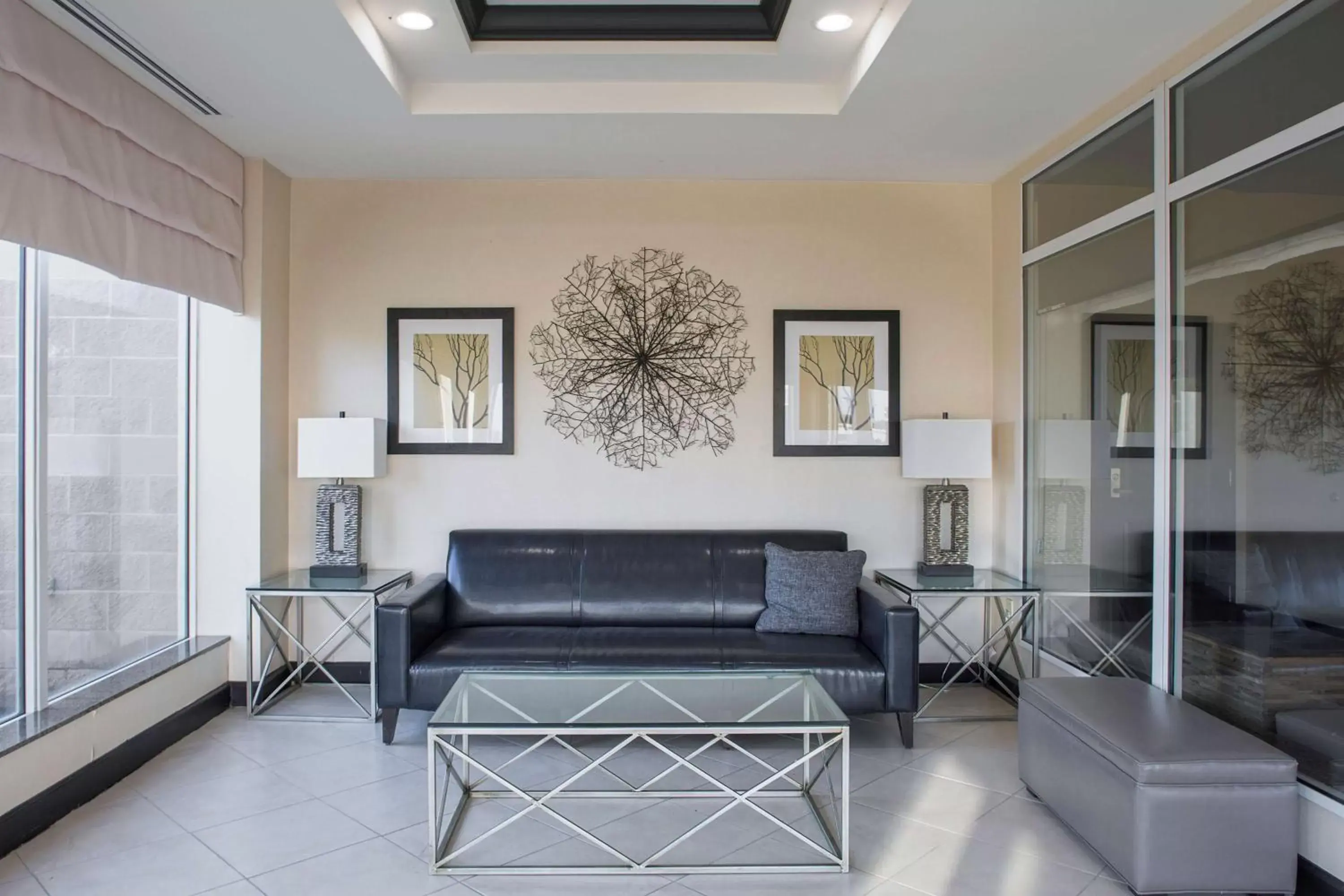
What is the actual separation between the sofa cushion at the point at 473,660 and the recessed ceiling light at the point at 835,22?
2.60 m

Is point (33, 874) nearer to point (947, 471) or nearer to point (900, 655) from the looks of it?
point (900, 655)

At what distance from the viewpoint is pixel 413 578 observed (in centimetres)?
436

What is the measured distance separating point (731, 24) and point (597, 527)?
243 centimetres

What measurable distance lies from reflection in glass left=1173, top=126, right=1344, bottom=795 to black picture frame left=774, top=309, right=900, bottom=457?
155 centimetres

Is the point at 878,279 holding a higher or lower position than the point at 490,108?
lower

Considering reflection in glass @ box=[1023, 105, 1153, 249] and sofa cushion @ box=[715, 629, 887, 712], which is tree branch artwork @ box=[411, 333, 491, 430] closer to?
sofa cushion @ box=[715, 629, 887, 712]

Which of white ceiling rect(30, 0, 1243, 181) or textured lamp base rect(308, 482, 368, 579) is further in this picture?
textured lamp base rect(308, 482, 368, 579)

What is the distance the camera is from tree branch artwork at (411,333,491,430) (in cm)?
435

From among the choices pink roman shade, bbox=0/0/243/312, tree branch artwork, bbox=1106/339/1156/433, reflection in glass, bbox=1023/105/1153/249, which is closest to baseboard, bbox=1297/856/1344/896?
tree branch artwork, bbox=1106/339/1156/433

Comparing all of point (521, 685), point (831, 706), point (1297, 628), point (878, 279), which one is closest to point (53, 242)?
point (521, 685)

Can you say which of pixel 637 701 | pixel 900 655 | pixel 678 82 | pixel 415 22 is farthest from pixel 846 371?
pixel 415 22

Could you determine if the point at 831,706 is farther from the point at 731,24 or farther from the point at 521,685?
→ the point at 731,24

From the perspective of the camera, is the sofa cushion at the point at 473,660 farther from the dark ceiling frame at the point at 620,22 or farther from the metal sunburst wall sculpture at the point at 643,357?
the dark ceiling frame at the point at 620,22

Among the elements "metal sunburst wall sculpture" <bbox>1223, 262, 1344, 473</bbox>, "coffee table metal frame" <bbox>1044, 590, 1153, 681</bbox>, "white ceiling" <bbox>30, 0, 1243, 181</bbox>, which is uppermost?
"white ceiling" <bbox>30, 0, 1243, 181</bbox>
